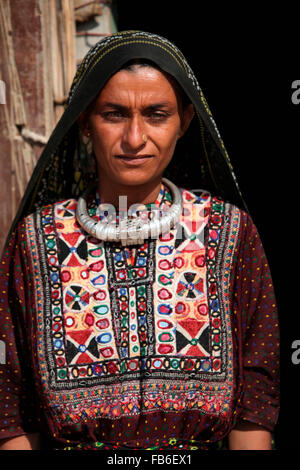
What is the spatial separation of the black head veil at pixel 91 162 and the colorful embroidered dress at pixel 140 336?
0.14 metres

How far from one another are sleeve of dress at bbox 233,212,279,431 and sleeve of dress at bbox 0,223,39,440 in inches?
26.0

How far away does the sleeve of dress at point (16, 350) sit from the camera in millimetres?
1513

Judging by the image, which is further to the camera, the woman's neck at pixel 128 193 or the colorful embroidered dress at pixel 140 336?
the woman's neck at pixel 128 193

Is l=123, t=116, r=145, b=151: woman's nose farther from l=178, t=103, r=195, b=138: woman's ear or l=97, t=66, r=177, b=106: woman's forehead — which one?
l=178, t=103, r=195, b=138: woman's ear

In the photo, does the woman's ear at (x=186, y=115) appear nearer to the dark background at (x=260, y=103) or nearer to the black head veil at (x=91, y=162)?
the black head veil at (x=91, y=162)

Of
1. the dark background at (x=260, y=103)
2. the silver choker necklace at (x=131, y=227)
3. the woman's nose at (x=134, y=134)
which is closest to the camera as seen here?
the woman's nose at (x=134, y=134)

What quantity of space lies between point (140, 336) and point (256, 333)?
38cm

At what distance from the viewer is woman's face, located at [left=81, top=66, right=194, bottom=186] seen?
1385 millimetres

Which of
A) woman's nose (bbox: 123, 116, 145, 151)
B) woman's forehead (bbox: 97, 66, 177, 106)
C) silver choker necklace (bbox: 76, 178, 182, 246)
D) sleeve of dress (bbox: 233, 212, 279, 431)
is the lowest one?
sleeve of dress (bbox: 233, 212, 279, 431)

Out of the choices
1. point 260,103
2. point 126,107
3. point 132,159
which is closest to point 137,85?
point 126,107

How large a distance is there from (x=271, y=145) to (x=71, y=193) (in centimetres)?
163

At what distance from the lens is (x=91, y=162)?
183 cm

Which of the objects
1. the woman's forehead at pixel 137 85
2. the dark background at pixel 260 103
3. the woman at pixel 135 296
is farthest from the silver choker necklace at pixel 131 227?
the dark background at pixel 260 103

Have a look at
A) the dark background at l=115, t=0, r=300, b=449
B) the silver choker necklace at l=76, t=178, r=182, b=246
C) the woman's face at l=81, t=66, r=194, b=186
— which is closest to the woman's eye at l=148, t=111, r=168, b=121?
the woman's face at l=81, t=66, r=194, b=186
